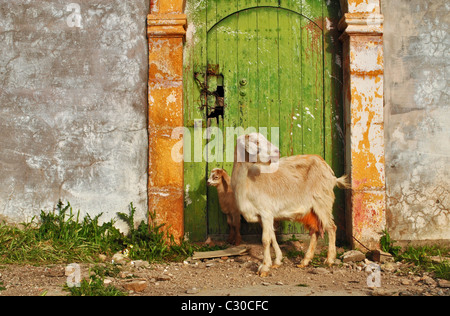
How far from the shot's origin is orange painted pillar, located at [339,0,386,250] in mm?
5938

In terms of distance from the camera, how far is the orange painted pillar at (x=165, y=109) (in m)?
5.98

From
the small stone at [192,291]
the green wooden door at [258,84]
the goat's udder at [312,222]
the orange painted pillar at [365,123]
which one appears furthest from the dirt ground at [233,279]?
the green wooden door at [258,84]

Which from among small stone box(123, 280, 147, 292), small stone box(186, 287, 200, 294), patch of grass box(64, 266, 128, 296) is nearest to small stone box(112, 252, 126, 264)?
patch of grass box(64, 266, 128, 296)

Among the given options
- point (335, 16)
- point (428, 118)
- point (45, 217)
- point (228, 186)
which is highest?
point (335, 16)

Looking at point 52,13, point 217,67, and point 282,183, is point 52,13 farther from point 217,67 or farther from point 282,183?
point 282,183

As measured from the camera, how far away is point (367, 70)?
600 centimetres

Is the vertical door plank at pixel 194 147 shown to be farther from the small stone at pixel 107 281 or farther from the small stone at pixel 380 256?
the small stone at pixel 380 256

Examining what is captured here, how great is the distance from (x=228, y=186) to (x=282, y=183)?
2.83 feet

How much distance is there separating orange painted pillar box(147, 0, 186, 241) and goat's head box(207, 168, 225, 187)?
0.38 meters

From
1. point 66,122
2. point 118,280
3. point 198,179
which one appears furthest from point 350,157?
point 66,122

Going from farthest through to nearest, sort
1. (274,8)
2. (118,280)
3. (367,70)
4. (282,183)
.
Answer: (274,8)
(367,70)
(282,183)
(118,280)

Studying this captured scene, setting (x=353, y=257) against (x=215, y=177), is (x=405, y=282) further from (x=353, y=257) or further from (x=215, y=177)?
(x=215, y=177)

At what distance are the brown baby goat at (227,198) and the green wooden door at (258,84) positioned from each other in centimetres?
25

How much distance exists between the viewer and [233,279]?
4.98 metres
